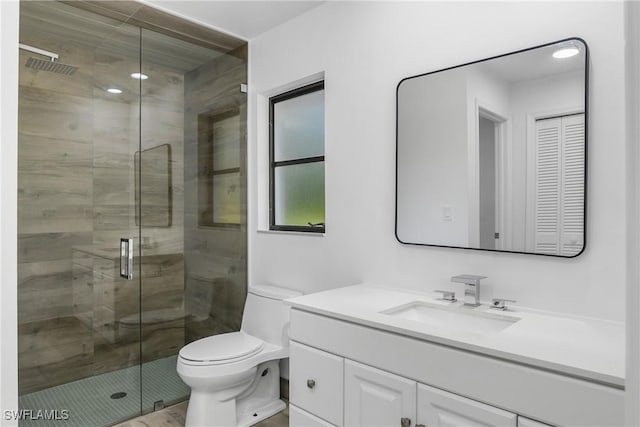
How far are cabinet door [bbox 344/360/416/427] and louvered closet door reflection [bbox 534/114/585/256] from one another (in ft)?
2.50

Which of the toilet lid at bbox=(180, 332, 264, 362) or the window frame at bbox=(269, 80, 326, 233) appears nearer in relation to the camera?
the toilet lid at bbox=(180, 332, 264, 362)

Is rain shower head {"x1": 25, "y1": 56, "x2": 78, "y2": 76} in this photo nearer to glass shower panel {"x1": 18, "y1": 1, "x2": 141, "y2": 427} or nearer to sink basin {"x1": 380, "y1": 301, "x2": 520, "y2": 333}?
glass shower panel {"x1": 18, "y1": 1, "x2": 141, "y2": 427}

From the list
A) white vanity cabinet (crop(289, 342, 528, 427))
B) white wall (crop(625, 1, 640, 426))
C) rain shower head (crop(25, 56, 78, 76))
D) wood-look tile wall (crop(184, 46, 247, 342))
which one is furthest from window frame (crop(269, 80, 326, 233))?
white wall (crop(625, 1, 640, 426))

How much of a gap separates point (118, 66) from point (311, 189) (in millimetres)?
1333

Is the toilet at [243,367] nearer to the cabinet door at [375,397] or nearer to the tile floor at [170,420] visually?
the tile floor at [170,420]

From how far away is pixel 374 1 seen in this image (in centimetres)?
216

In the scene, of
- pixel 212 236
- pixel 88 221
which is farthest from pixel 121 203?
pixel 212 236

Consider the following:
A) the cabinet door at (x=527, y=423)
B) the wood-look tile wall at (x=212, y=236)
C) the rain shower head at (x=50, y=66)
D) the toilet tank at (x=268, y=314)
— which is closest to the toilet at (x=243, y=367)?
the toilet tank at (x=268, y=314)

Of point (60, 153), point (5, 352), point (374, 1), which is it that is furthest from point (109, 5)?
point (5, 352)

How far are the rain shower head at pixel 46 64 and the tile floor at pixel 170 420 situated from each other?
75.5 inches

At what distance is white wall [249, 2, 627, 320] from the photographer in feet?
4.80

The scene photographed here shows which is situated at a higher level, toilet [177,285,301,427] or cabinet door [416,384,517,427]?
cabinet door [416,384,517,427]

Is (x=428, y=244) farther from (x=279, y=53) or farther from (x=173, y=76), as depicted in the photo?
(x=173, y=76)

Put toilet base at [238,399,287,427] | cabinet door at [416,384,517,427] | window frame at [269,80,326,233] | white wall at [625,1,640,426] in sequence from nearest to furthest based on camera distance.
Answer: white wall at [625,1,640,426] < cabinet door at [416,384,517,427] < toilet base at [238,399,287,427] < window frame at [269,80,326,233]
